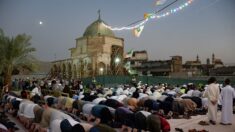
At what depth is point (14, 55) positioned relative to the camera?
1958 cm

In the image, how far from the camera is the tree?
1931cm

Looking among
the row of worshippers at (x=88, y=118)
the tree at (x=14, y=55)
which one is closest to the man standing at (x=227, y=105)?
the row of worshippers at (x=88, y=118)

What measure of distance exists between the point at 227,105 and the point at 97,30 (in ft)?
109

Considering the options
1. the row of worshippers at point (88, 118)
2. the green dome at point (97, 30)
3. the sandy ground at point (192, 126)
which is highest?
the green dome at point (97, 30)

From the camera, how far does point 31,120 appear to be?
8109 mm

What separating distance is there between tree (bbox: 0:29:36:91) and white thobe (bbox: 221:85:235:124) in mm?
14866

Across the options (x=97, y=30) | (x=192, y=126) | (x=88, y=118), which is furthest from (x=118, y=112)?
(x=97, y=30)

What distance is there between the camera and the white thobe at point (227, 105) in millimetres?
9031

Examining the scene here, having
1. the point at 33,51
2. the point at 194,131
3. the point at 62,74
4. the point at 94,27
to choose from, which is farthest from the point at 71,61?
the point at 194,131

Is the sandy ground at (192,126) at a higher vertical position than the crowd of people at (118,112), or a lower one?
lower

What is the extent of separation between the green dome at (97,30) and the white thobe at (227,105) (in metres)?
31.9

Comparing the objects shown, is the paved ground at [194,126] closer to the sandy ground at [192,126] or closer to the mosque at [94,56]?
the sandy ground at [192,126]

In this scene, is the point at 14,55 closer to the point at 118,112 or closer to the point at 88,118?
the point at 88,118

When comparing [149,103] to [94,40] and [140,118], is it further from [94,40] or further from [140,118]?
[94,40]
